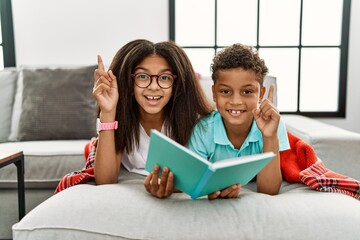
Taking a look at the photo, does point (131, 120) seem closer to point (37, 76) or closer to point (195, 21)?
point (37, 76)

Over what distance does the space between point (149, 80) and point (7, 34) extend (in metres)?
1.93

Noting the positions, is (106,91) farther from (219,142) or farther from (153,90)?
(219,142)

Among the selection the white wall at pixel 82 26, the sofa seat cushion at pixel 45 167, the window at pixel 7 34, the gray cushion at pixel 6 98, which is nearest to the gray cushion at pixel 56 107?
the gray cushion at pixel 6 98

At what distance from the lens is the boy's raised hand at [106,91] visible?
4.23 ft

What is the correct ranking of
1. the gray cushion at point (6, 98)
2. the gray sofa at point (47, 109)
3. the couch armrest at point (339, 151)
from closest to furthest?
the couch armrest at point (339, 151) → the gray sofa at point (47, 109) → the gray cushion at point (6, 98)

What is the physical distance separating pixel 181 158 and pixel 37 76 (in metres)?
1.62

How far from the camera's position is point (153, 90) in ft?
4.42

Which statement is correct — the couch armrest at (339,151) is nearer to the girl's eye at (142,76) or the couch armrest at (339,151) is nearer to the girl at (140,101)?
the girl at (140,101)

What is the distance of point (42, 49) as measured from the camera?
285cm

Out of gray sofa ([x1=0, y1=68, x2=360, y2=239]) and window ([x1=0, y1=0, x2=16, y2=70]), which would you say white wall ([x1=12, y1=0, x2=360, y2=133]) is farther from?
gray sofa ([x1=0, y1=68, x2=360, y2=239])

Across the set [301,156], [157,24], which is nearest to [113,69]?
[301,156]

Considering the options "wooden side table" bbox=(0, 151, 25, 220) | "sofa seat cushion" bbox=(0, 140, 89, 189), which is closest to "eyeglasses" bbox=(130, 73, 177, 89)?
"wooden side table" bbox=(0, 151, 25, 220)

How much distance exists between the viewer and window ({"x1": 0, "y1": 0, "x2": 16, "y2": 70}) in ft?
9.27

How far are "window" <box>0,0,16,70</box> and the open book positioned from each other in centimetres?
220
